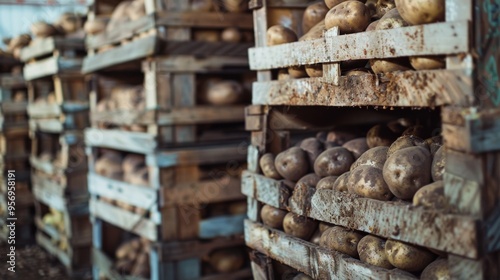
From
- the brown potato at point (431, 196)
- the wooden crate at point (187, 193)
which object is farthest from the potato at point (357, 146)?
the wooden crate at point (187, 193)

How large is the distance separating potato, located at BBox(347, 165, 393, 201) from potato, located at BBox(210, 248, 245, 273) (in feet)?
7.32

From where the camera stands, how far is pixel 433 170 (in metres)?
2.30

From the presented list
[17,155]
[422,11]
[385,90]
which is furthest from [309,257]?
[17,155]

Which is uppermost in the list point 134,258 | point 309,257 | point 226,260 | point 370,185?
point 370,185

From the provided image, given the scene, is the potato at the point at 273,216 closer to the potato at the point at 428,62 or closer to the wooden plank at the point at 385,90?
the wooden plank at the point at 385,90

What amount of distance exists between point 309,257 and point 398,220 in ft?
2.27

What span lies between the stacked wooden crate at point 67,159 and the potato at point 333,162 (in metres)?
3.93

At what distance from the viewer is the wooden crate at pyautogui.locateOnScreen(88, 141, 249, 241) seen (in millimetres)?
4301

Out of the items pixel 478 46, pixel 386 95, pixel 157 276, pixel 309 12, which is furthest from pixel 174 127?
pixel 478 46

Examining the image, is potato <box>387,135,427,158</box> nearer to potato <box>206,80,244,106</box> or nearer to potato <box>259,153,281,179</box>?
potato <box>259,153,281,179</box>

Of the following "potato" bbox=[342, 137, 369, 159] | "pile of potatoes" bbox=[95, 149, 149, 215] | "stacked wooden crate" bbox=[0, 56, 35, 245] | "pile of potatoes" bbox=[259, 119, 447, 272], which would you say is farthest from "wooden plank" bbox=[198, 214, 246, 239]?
"stacked wooden crate" bbox=[0, 56, 35, 245]

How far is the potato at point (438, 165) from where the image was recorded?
225cm

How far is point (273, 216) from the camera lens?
10.3 feet

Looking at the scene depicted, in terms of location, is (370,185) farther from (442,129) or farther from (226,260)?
(226,260)
